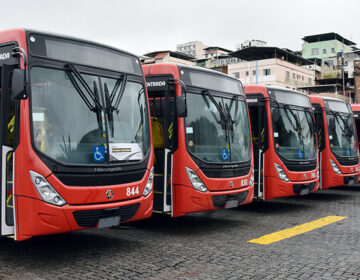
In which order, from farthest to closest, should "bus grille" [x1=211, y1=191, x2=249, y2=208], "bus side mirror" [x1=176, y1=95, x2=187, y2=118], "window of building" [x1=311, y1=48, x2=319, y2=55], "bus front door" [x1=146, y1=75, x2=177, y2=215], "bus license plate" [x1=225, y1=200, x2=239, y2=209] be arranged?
"window of building" [x1=311, y1=48, x2=319, y2=55], "bus license plate" [x1=225, y1=200, x2=239, y2=209], "bus grille" [x1=211, y1=191, x2=249, y2=208], "bus front door" [x1=146, y1=75, x2=177, y2=215], "bus side mirror" [x1=176, y1=95, x2=187, y2=118]

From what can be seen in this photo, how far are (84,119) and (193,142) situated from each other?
262cm

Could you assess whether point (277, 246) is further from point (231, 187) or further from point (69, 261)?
point (69, 261)

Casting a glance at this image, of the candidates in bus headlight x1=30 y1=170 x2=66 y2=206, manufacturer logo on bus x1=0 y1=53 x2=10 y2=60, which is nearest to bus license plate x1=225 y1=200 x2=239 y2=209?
bus headlight x1=30 y1=170 x2=66 y2=206

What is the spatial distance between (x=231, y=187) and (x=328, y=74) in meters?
76.9

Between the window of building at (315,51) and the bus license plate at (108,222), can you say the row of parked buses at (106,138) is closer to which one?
the bus license plate at (108,222)

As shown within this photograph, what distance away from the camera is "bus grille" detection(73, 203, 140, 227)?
6.44 meters

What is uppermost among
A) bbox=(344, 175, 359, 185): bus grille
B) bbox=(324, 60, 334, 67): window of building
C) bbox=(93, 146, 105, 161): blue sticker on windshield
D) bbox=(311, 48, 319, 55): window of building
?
bbox=(311, 48, 319, 55): window of building

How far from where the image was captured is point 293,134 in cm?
1201

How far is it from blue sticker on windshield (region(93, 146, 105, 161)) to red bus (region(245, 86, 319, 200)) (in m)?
5.66

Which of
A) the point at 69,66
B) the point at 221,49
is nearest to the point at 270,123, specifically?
the point at 69,66

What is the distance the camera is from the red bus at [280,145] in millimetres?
11469

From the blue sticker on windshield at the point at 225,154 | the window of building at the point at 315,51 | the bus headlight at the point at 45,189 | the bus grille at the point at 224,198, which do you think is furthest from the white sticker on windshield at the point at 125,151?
the window of building at the point at 315,51

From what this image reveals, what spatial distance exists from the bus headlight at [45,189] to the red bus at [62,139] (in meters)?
0.01

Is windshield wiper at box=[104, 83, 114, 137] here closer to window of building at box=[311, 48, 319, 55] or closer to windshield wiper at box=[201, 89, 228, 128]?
windshield wiper at box=[201, 89, 228, 128]
